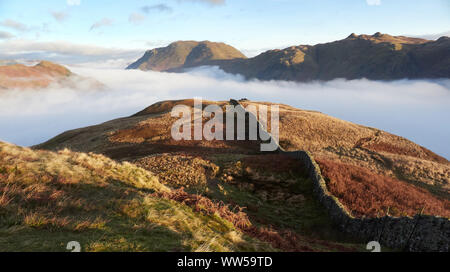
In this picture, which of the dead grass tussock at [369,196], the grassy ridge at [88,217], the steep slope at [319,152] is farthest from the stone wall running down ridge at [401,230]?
the grassy ridge at [88,217]

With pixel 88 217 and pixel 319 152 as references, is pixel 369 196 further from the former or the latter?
pixel 319 152

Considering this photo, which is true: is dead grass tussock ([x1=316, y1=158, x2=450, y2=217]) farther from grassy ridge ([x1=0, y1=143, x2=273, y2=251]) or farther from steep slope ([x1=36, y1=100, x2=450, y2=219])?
grassy ridge ([x1=0, y1=143, x2=273, y2=251])

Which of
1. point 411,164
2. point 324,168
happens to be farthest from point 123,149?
point 411,164

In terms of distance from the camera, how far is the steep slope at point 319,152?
85.2 feet

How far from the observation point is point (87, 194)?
11133 mm

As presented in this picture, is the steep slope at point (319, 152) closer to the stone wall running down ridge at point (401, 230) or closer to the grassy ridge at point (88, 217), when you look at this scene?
the stone wall running down ridge at point (401, 230)

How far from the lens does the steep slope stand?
85.2ft

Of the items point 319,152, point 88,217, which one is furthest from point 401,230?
point 319,152

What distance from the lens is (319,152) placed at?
156 ft

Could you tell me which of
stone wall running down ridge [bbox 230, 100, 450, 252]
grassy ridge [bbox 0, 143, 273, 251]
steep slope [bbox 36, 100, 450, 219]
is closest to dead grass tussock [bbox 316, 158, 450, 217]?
steep slope [bbox 36, 100, 450, 219]

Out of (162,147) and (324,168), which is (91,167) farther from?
(162,147)
